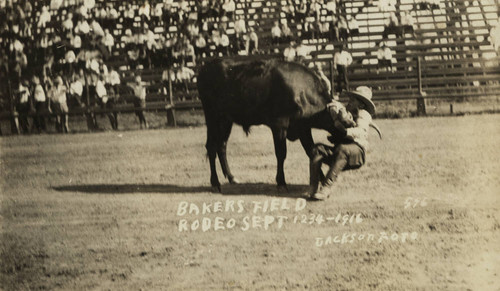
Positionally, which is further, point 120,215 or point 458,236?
point 120,215

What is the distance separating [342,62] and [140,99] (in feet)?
10.2

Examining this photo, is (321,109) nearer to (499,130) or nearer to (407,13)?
(499,130)

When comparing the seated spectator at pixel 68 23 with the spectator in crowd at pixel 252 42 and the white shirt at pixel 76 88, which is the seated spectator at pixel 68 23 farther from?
the spectator in crowd at pixel 252 42

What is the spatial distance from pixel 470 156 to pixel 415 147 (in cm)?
121

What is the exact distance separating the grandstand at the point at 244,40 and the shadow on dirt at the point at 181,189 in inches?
77.8

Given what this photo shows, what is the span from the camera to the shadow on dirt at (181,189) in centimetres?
680

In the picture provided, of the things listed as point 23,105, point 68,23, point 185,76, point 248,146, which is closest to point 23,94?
point 23,105

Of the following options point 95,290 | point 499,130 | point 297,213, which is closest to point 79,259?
point 95,290

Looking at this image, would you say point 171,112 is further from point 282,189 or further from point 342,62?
point 282,189

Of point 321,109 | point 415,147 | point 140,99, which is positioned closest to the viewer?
point 321,109

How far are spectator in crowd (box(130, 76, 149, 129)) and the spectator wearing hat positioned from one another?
3.55m

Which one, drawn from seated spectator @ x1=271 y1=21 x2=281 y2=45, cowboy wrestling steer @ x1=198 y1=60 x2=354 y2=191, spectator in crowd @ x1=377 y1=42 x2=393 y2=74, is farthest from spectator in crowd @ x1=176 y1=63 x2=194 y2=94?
spectator in crowd @ x1=377 y1=42 x2=393 y2=74

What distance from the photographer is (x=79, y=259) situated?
19.4 ft

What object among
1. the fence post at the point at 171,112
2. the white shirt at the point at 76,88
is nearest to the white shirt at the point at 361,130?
the fence post at the point at 171,112
